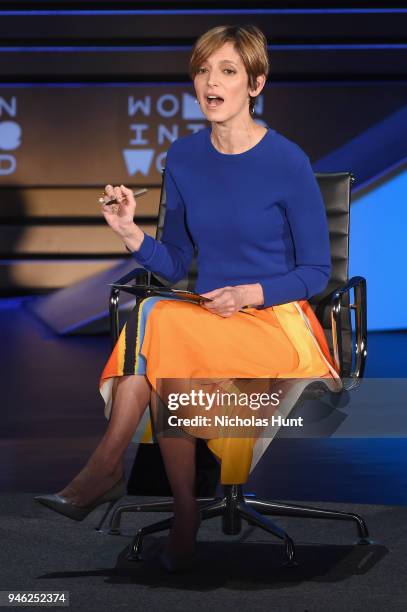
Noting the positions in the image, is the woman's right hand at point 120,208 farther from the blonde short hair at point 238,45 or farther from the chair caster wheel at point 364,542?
the chair caster wheel at point 364,542

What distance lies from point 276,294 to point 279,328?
0.07 m

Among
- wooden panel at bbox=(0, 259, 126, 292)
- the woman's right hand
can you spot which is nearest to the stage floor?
the woman's right hand

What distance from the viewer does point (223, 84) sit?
8.41 ft

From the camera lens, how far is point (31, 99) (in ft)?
29.1

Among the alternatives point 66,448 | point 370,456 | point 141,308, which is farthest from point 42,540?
point 370,456

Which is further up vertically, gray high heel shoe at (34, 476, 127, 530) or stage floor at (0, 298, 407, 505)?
gray high heel shoe at (34, 476, 127, 530)

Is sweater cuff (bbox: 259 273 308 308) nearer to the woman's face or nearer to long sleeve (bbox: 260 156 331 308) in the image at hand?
long sleeve (bbox: 260 156 331 308)

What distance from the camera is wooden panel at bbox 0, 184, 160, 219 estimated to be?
8953mm

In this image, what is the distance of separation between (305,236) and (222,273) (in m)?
0.20

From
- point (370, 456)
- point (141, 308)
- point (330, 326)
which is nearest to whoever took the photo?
point (141, 308)

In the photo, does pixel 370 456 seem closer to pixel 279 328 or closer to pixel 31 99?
pixel 279 328

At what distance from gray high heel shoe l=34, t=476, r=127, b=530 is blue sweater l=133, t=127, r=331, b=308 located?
1.70 ft

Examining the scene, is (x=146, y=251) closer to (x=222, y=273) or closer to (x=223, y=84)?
(x=222, y=273)

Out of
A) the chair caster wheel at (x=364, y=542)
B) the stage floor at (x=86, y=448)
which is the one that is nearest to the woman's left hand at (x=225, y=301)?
the chair caster wheel at (x=364, y=542)
